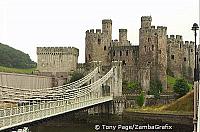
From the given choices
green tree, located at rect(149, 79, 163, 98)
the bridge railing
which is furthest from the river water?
green tree, located at rect(149, 79, 163, 98)

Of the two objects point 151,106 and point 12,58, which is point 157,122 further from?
point 12,58

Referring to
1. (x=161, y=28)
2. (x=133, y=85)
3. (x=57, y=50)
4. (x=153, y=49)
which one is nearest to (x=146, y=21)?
(x=161, y=28)

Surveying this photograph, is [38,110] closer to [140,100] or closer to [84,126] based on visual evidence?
[84,126]

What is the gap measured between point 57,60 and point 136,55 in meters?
9.58

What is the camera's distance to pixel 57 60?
57.5 m

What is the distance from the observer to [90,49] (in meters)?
56.2

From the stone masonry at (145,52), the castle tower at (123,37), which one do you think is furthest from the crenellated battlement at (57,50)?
the castle tower at (123,37)

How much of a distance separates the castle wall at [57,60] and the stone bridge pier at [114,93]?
763cm

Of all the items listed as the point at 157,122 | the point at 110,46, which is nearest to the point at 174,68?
the point at 110,46

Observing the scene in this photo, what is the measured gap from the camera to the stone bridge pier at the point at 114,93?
45500 millimetres

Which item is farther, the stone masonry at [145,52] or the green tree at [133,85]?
the stone masonry at [145,52]

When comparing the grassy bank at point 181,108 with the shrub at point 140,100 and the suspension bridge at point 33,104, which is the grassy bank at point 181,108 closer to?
the shrub at point 140,100

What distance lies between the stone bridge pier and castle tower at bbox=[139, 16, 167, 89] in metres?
5.03

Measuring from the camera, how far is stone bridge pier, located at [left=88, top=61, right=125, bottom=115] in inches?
1791
